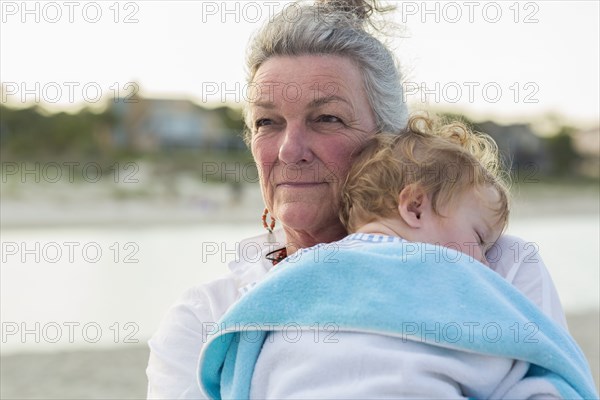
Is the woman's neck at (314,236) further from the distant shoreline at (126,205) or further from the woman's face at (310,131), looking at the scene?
the distant shoreline at (126,205)

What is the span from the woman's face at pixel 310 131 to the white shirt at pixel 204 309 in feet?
0.69

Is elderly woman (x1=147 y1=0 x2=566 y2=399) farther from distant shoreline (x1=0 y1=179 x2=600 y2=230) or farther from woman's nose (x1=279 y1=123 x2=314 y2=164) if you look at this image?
distant shoreline (x1=0 y1=179 x2=600 y2=230)

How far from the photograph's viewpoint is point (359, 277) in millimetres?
1483

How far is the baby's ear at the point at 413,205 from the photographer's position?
5.55 feet

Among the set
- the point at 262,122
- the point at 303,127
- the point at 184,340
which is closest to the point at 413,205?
the point at 303,127

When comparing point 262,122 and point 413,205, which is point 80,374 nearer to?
point 262,122

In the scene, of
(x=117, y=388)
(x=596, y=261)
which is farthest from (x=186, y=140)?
(x=117, y=388)

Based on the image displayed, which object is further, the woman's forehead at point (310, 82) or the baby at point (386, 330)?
the woman's forehead at point (310, 82)

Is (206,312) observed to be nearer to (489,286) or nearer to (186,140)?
(489,286)

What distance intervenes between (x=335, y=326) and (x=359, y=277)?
0.11 metres

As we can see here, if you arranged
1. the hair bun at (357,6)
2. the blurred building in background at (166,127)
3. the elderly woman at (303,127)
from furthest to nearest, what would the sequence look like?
1. the blurred building in background at (166,127)
2. the hair bun at (357,6)
3. the elderly woman at (303,127)

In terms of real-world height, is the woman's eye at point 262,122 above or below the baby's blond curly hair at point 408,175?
above

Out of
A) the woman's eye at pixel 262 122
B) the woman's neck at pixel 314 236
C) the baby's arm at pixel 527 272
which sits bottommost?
the baby's arm at pixel 527 272

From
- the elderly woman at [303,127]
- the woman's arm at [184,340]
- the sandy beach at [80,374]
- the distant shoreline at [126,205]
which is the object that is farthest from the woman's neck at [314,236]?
the distant shoreline at [126,205]
